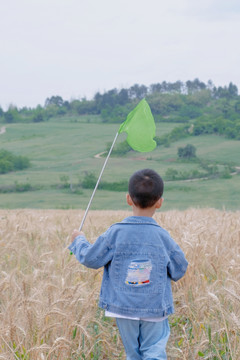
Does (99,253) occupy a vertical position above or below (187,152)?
above

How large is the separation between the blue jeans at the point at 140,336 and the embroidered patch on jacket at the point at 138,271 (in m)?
0.24

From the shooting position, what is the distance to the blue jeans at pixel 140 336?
2.74 meters

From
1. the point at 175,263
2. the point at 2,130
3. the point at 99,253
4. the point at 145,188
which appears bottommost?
the point at 2,130

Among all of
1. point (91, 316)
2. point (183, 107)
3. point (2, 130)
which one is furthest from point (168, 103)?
point (91, 316)

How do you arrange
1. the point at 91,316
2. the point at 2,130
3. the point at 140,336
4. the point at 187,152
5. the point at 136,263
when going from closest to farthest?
1. the point at 136,263
2. the point at 140,336
3. the point at 91,316
4. the point at 187,152
5. the point at 2,130

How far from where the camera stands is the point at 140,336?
282cm

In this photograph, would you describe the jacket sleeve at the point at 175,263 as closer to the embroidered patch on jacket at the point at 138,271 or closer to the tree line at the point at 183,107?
the embroidered patch on jacket at the point at 138,271

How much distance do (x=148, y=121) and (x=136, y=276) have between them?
3.33 feet

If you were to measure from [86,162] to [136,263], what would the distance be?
77.2 metres

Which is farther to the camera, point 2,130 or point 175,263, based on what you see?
point 2,130

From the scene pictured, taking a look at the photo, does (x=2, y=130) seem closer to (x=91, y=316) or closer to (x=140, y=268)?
(x=91, y=316)

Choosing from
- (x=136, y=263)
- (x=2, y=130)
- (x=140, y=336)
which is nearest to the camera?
(x=136, y=263)

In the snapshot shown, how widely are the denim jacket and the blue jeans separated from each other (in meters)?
0.09

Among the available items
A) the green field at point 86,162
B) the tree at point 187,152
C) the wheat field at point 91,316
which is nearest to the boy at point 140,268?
A: the wheat field at point 91,316
